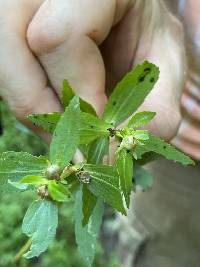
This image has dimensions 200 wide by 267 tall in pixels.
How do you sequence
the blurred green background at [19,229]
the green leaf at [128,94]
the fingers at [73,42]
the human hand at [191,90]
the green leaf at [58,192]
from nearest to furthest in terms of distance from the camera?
the green leaf at [58,192] < the green leaf at [128,94] < the fingers at [73,42] < the human hand at [191,90] < the blurred green background at [19,229]

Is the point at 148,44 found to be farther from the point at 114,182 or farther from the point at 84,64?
the point at 114,182

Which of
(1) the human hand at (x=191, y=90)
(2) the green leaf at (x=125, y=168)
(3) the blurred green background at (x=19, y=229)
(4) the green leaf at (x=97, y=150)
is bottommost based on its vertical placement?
(3) the blurred green background at (x=19, y=229)

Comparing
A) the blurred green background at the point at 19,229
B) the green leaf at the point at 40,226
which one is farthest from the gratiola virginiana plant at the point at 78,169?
the blurred green background at the point at 19,229

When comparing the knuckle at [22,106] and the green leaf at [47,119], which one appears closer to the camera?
the green leaf at [47,119]

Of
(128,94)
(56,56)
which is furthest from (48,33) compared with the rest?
(128,94)

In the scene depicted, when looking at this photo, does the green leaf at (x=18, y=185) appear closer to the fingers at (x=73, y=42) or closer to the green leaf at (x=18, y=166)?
the green leaf at (x=18, y=166)

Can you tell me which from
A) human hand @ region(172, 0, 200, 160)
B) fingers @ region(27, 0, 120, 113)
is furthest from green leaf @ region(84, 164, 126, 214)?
human hand @ region(172, 0, 200, 160)

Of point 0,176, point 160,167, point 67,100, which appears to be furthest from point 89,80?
point 160,167

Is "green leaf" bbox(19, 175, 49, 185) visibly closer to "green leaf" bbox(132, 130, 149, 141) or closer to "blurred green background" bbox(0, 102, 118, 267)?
"green leaf" bbox(132, 130, 149, 141)
